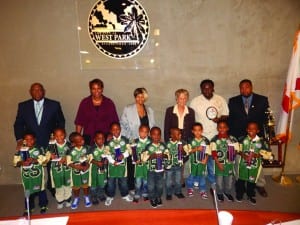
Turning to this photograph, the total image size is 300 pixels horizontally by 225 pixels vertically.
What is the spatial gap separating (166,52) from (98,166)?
6.75 feet

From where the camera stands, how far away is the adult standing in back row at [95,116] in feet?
14.1

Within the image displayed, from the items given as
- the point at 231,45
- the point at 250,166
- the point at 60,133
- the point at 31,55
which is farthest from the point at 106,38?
the point at 250,166

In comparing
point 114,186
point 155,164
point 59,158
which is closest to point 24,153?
point 59,158

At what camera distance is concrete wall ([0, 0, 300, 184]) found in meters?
4.59

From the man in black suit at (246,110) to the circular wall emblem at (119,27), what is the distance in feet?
5.55

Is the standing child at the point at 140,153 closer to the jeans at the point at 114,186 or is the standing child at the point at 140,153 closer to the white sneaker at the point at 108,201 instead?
the jeans at the point at 114,186

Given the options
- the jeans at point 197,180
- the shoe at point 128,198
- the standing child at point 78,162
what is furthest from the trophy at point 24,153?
the jeans at point 197,180

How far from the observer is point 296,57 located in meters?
4.56

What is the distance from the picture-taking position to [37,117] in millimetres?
4293

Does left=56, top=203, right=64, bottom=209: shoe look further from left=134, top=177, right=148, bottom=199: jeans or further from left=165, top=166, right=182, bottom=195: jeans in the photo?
left=165, top=166, right=182, bottom=195: jeans

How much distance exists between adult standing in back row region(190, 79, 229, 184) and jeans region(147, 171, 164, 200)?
78 centimetres

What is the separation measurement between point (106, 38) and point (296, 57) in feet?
9.62

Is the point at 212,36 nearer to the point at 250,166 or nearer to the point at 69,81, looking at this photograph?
the point at 250,166

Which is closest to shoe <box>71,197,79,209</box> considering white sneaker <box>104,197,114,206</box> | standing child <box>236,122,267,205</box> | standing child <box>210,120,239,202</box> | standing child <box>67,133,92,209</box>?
standing child <box>67,133,92,209</box>
